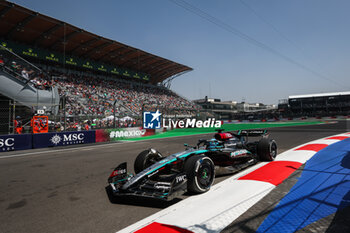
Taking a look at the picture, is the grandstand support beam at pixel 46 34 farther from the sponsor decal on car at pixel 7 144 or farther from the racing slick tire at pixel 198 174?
the racing slick tire at pixel 198 174

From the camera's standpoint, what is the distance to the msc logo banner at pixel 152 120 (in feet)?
48.9

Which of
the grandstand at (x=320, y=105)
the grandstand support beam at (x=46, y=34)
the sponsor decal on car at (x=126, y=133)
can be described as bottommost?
the sponsor decal on car at (x=126, y=133)

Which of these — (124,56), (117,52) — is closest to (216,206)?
(117,52)

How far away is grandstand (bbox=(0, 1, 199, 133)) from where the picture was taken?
42.4ft

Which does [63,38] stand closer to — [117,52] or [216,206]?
[117,52]

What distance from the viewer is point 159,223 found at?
2354 millimetres

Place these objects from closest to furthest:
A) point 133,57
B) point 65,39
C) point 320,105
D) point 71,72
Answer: point 65,39 < point 71,72 < point 133,57 < point 320,105

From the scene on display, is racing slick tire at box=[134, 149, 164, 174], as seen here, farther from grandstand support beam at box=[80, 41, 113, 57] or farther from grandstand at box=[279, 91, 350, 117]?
grandstand at box=[279, 91, 350, 117]

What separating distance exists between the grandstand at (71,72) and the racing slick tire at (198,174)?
989 centimetres

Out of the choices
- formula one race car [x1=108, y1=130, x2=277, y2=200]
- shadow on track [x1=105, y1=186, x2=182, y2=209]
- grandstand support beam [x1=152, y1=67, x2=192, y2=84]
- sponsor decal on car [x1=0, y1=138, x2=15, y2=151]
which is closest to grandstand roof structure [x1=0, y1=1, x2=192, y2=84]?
grandstand support beam [x1=152, y1=67, x2=192, y2=84]

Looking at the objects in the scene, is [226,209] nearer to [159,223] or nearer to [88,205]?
[159,223]

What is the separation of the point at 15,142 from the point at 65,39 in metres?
20.0

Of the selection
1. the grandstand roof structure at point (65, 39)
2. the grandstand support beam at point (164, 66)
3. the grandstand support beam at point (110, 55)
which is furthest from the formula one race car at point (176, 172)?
the grandstand support beam at point (164, 66)

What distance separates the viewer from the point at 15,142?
9.08 meters
